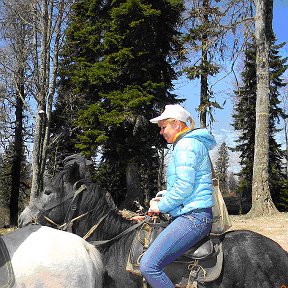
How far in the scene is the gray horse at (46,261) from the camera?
3.03 m

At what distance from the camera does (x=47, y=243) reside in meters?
3.26

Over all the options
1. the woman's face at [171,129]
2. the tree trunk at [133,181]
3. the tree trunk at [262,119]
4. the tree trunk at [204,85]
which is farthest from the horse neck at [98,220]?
the tree trunk at [133,181]

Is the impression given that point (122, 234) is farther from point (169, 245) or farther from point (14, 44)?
point (14, 44)

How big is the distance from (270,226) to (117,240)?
26.1 feet

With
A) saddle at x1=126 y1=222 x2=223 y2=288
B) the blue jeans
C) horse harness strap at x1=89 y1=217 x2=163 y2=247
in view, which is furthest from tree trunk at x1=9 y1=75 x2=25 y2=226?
the blue jeans

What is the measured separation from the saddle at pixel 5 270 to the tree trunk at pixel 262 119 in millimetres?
11655

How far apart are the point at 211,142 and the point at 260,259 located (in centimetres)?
126

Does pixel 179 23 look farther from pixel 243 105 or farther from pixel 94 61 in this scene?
pixel 243 105

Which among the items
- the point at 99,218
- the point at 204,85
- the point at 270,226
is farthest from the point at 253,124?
the point at 99,218

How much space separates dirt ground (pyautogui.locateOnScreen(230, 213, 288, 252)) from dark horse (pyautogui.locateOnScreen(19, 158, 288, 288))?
212 inches

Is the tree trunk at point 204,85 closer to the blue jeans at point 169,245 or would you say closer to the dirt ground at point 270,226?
the dirt ground at point 270,226

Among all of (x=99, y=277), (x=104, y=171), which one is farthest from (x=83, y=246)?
(x=104, y=171)

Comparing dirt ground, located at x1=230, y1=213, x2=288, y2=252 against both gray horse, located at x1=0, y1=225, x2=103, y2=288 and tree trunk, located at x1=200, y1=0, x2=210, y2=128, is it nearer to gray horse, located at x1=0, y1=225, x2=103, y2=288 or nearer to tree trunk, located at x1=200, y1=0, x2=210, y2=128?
gray horse, located at x1=0, y1=225, x2=103, y2=288

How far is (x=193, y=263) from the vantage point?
12.9 feet
